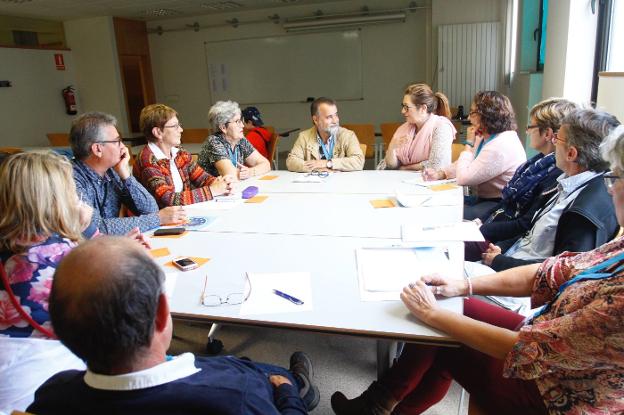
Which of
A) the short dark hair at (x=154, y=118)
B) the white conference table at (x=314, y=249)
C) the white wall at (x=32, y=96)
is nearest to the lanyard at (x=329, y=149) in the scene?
the white conference table at (x=314, y=249)

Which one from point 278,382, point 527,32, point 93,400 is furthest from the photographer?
point 527,32

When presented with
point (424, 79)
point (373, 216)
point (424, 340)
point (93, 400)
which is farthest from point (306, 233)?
point (424, 79)

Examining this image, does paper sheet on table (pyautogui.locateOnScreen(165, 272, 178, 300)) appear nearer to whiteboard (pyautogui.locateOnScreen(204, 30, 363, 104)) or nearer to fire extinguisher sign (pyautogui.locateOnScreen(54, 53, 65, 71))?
whiteboard (pyautogui.locateOnScreen(204, 30, 363, 104))

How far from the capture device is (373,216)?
7.20 feet

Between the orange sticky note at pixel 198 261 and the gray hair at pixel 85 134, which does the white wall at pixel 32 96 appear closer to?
the gray hair at pixel 85 134

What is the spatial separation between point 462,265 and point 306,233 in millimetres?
705

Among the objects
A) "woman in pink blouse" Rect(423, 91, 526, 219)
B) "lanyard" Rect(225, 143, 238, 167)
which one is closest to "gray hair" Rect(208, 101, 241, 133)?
"lanyard" Rect(225, 143, 238, 167)

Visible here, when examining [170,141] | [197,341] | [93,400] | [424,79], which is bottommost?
[197,341]

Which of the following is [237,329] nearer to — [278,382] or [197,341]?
[197,341]

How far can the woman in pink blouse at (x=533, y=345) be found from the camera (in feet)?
3.17

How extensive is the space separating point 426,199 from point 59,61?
27.0ft

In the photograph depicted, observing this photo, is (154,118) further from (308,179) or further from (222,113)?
(308,179)

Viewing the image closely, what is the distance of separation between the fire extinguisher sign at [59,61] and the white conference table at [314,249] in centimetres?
716

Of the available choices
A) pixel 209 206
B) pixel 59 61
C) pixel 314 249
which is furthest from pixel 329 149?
pixel 59 61
